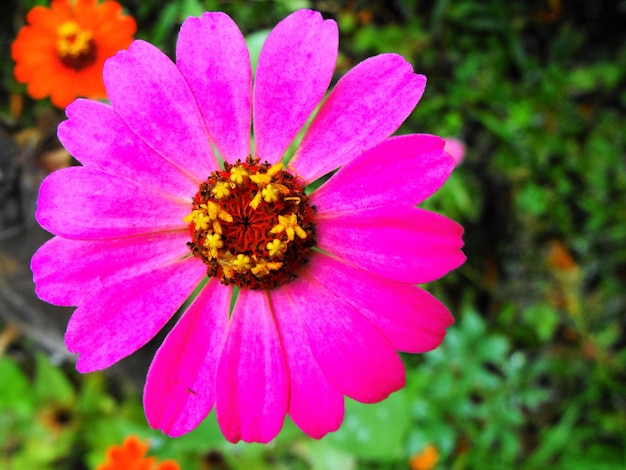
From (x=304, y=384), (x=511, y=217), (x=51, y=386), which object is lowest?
(x=51, y=386)

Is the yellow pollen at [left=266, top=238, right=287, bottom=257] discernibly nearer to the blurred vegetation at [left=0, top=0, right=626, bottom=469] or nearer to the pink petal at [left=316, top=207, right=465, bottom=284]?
the pink petal at [left=316, top=207, right=465, bottom=284]

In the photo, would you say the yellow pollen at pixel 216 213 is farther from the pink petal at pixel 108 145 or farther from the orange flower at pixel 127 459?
the orange flower at pixel 127 459

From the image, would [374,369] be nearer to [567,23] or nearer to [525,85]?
[525,85]

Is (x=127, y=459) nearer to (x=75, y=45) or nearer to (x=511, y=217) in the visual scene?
(x=75, y=45)

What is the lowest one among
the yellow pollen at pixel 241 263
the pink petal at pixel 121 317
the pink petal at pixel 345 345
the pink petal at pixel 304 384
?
the pink petal at pixel 304 384

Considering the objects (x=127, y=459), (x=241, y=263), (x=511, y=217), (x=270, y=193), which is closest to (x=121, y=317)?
(x=241, y=263)

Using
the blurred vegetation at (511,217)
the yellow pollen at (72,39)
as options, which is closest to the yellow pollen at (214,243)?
the yellow pollen at (72,39)

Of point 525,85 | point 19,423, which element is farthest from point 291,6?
point 19,423
